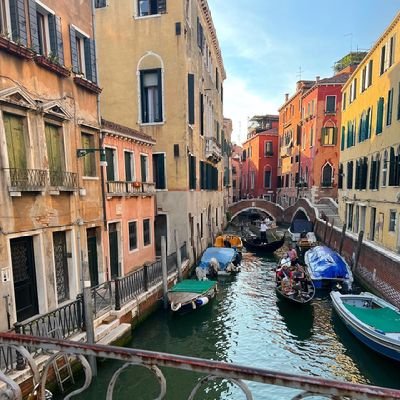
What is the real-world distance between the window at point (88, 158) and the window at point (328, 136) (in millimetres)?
20724

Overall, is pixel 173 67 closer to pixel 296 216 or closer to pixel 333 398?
pixel 333 398

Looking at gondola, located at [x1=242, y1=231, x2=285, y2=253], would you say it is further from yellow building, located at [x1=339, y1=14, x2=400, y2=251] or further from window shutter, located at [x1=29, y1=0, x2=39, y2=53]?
window shutter, located at [x1=29, y1=0, x2=39, y2=53]

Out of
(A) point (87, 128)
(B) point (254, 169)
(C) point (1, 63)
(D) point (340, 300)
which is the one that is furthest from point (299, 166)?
(C) point (1, 63)

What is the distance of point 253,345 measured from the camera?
7789 mm

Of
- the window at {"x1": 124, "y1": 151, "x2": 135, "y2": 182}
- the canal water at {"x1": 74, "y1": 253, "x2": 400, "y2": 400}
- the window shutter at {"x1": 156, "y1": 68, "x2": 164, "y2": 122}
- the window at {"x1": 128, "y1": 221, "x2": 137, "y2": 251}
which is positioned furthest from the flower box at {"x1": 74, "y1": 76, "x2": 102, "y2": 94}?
the canal water at {"x1": 74, "y1": 253, "x2": 400, "y2": 400}

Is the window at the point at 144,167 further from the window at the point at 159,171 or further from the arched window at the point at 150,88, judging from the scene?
the arched window at the point at 150,88

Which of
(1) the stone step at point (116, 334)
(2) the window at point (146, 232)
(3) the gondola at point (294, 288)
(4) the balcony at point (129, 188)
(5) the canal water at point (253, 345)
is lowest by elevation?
(5) the canal water at point (253, 345)

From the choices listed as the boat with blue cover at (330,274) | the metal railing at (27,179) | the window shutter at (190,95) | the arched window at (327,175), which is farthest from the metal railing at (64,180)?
the arched window at (327,175)

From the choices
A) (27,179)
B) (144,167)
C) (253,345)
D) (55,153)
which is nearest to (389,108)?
(144,167)

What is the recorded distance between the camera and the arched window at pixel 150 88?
12.7 m

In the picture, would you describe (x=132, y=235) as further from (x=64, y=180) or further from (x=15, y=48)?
(x=15, y=48)

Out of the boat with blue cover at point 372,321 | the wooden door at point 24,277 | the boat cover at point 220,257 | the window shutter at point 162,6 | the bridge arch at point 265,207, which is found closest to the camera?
the wooden door at point 24,277

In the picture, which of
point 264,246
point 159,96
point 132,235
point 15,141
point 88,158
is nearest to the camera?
point 15,141

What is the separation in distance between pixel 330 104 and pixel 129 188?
20.1 meters
